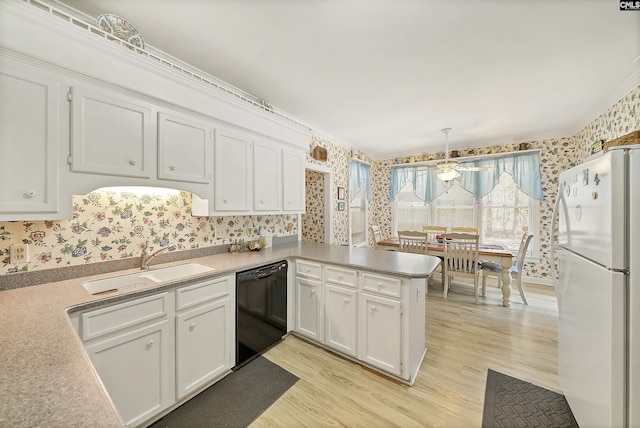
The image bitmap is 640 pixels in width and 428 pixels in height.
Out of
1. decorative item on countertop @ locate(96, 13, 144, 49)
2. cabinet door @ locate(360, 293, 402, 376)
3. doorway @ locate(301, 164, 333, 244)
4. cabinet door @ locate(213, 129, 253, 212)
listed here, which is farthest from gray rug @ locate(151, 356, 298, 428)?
decorative item on countertop @ locate(96, 13, 144, 49)

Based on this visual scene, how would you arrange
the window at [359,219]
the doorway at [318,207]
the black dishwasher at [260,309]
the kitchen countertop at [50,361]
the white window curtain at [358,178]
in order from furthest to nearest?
1. the window at [359,219]
2. the white window curtain at [358,178]
3. the doorway at [318,207]
4. the black dishwasher at [260,309]
5. the kitchen countertop at [50,361]

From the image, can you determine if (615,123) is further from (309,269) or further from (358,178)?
(309,269)

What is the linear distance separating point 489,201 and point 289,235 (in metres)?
3.97

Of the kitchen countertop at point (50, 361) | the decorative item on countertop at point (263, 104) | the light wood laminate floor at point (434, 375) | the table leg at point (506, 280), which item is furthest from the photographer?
the table leg at point (506, 280)

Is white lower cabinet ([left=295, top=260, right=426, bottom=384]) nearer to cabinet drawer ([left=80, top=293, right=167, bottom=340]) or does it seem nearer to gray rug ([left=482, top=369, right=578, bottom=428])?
gray rug ([left=482, top=369, right=578, bottom=428])

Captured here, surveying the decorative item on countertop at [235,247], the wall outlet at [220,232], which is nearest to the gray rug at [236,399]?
the decorative item on countertop at [235,247]

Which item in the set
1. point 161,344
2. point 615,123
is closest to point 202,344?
point 161,344

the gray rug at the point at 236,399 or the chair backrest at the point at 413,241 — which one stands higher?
the chair backrest at the point at 413,241

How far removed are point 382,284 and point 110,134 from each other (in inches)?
85.0

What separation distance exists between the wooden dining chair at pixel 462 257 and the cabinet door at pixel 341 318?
6.76 feet

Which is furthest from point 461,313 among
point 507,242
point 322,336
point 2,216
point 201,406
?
point 2,216

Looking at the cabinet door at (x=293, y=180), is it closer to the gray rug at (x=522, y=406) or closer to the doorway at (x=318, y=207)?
the doorway at (x=318, y=207)

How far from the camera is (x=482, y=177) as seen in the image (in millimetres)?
4613

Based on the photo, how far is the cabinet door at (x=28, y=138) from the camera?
120 centimetres
